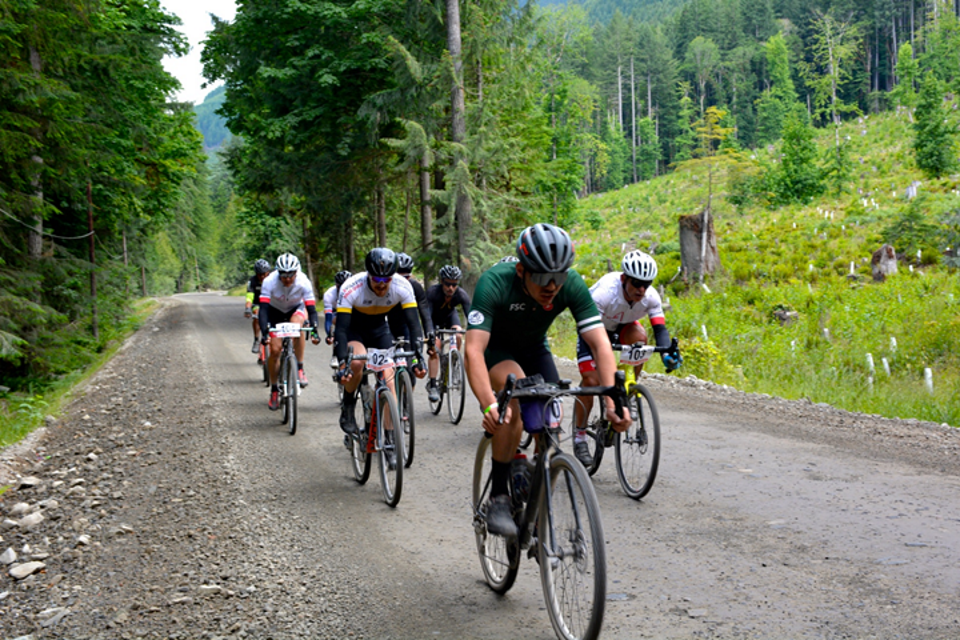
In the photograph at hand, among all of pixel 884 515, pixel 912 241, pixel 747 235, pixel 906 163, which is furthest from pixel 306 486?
pixel 906 163

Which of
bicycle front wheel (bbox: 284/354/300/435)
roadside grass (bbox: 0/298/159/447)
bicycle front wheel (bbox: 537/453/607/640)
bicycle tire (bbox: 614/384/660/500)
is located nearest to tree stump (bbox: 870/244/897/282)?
bicycle tire (bbox: 614/384/660/500)

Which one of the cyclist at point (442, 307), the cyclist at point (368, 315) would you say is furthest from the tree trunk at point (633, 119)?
the cyclist at point (368, 315)

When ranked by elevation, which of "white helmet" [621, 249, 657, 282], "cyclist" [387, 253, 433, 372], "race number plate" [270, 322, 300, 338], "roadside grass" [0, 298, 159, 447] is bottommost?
"roadside grass" [0, 298, 159, 447]

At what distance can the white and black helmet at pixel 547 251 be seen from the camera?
13.6 ft

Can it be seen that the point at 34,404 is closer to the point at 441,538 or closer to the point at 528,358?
the point at 441,538

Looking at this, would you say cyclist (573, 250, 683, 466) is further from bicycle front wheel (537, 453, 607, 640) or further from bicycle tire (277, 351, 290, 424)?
bicycle tire (277, 351, 290, 424)

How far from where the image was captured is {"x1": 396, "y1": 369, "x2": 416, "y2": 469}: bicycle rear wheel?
23.9 feet

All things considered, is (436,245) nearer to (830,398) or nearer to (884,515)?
(830,398)

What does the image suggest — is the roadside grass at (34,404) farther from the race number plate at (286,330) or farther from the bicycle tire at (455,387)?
the bicycle tire at (455,387)

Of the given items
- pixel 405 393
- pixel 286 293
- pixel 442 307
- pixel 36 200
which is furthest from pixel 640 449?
→ pixel 36 200

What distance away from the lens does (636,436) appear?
6.80 m

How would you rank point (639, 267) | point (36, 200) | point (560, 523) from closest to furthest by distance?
point (560, 523)
point (639, 267)
point (36, 200)

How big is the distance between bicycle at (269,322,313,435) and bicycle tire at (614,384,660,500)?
16.5 feet

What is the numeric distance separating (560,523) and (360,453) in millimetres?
4220
